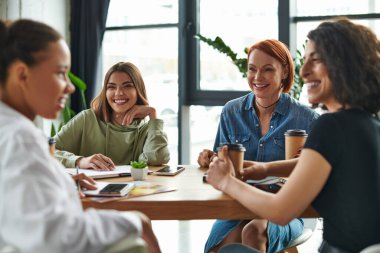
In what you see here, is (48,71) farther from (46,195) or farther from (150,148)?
(150,148)

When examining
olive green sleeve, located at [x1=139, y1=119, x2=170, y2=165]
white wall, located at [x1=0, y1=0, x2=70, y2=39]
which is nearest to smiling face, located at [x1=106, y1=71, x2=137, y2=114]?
olive green sleeve, located at [x1=139, y1=119, x2=170, y2=165]

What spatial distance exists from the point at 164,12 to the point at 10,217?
4450 millimetres

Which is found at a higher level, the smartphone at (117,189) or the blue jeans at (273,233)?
the smartphone at (117,189)

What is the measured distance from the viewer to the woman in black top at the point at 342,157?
1.55m

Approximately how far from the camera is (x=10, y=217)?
1.13 metres

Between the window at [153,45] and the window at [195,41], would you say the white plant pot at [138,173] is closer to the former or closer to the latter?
the window at [195,41]

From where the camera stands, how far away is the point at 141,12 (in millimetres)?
5516

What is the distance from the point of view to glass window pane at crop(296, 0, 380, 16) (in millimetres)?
4582

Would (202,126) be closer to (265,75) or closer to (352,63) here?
(265,75)

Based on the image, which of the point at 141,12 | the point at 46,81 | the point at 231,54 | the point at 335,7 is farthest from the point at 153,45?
the point at 46,81


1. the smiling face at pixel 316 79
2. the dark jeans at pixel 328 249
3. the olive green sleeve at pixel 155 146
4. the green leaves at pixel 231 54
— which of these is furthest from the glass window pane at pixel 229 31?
the dark jeans at pixel 328 249

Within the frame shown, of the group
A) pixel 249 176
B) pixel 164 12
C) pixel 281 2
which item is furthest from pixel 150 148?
pixel 164 12

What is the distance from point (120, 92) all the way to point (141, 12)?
281cm

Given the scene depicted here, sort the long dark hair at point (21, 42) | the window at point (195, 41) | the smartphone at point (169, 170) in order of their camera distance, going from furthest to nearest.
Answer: the window at point (195, 41) → the smartphone at point (169, 170) → the long dark hair at point (21, 42)
